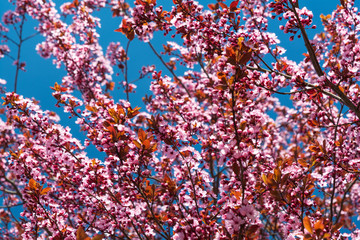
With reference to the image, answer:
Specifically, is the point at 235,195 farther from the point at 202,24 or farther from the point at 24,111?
the point at 24,111

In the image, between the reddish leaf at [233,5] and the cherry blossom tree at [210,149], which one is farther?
the reddish leaf at [233,5]

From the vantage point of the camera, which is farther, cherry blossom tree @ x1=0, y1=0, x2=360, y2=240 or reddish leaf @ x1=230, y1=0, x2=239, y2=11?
reddish leaf @ x1=230, y1=0, x2=239, y2=11

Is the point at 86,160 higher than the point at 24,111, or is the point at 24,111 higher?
the point at 24,111

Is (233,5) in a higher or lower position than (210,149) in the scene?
higher

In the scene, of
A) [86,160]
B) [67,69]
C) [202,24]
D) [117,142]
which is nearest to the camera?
[117,142]

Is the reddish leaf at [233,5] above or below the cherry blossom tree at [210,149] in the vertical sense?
above

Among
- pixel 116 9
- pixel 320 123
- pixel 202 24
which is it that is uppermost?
pixel 116 9

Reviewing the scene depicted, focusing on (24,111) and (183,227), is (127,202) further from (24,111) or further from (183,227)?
(24,111)

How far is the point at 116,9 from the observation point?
8094 mm

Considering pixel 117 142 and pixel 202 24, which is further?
pixel 202 24

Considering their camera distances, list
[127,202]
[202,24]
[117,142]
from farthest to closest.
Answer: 1. [202,24]
2. [127,202]
3. [117,142]

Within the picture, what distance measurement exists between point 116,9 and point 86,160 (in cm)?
573

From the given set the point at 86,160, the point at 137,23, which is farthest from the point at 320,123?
the point at 86,160

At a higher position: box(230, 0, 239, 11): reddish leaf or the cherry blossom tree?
box(230, 0, 239, 11): reddish leaf
